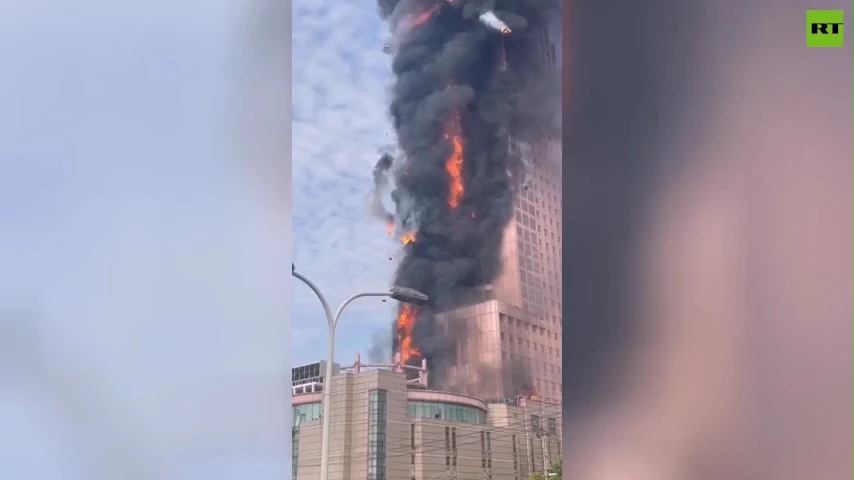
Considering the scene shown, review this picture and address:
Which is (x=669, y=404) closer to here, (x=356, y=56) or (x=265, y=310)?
(x=265, y=310)

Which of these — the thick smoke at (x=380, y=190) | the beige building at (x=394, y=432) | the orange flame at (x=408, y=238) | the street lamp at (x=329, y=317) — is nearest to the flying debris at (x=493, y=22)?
the thick smoke at (x=380, y=190)

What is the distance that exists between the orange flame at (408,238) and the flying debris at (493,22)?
22.2 inches

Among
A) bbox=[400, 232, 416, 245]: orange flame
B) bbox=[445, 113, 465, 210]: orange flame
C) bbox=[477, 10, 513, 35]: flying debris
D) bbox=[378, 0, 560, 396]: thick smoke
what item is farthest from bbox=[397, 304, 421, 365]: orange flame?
bbox=[477, 10, 513, 35]: flying debris

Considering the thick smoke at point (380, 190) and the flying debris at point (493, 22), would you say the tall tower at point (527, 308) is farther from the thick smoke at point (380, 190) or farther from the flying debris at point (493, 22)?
the thick smoke at point (380, 190)

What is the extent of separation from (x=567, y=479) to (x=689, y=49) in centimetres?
112

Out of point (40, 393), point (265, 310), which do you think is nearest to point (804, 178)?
point (265, 310)

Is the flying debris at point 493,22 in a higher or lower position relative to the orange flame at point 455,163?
higher

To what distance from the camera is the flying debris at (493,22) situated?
1833mm

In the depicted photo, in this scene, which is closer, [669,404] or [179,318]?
[179,318]

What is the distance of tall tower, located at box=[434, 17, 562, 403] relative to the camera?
1.76 meters

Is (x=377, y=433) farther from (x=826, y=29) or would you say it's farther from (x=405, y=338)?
(x=826, y=29)

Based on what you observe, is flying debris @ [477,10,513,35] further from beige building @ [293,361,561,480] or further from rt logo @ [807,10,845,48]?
beige building @ [293,361,561,480]

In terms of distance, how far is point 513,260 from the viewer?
1.80 m

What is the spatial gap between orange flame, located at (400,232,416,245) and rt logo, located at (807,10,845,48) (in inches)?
43.4
